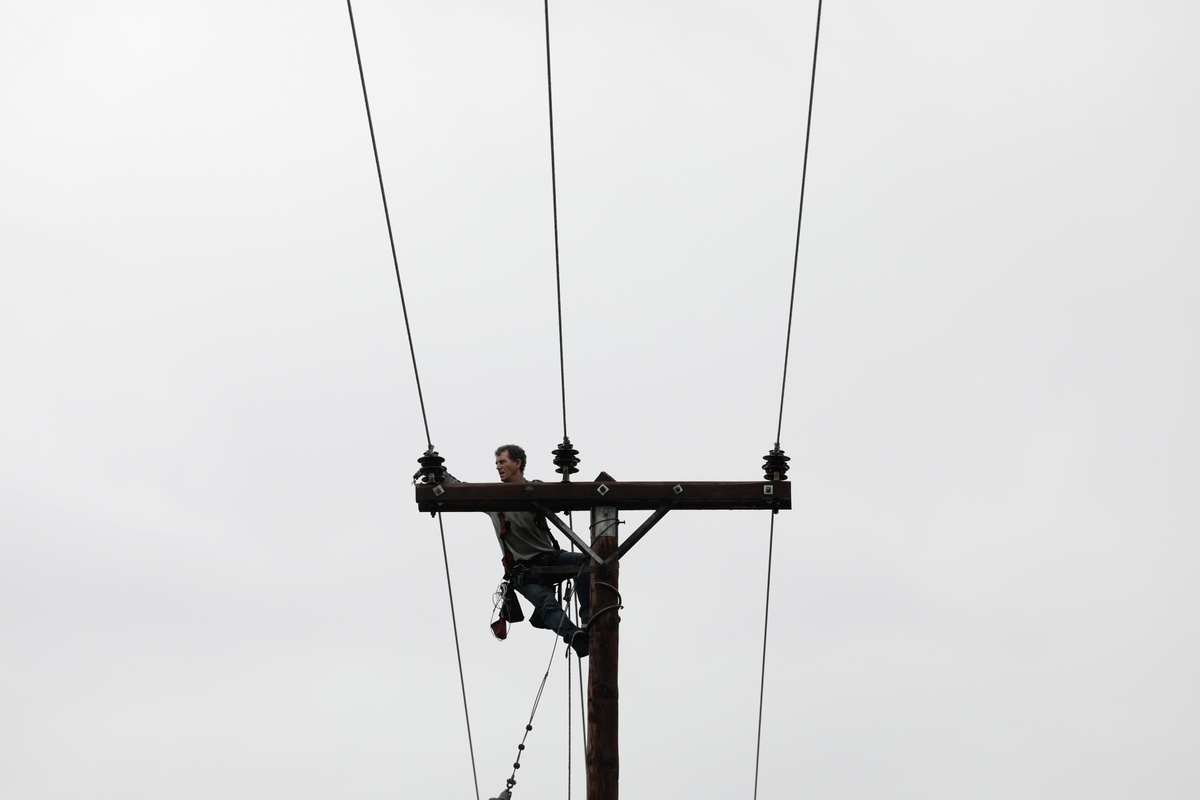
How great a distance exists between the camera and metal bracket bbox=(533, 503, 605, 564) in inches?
390

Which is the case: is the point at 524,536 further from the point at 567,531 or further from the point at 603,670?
the point at 603,670

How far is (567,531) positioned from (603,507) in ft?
0.83

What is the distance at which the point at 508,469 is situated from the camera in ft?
33.7

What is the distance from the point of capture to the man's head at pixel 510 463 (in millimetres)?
10273

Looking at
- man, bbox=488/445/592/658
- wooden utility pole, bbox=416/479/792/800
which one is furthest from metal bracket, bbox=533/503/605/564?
man, bbox=488/445/592/658

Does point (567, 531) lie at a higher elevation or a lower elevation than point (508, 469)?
lower

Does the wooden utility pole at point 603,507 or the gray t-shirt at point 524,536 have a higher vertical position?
the gray t-shirt at point 524,536

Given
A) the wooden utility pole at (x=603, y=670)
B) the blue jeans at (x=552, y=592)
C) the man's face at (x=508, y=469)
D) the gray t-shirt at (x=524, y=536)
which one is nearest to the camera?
the wooden utility pole at (x=603, y=670)

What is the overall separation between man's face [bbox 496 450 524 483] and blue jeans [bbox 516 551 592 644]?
62 cm

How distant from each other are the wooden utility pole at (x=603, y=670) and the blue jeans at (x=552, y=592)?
0.37 meters

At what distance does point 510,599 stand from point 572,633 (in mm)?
706

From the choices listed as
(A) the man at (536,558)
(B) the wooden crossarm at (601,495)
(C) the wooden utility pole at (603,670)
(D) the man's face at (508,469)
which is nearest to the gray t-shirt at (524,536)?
(A) the man at (536,558)

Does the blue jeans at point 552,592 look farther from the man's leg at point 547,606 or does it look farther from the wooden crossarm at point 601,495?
the wooden crossarm at point 601,495

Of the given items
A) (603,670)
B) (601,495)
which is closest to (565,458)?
(601,495)
